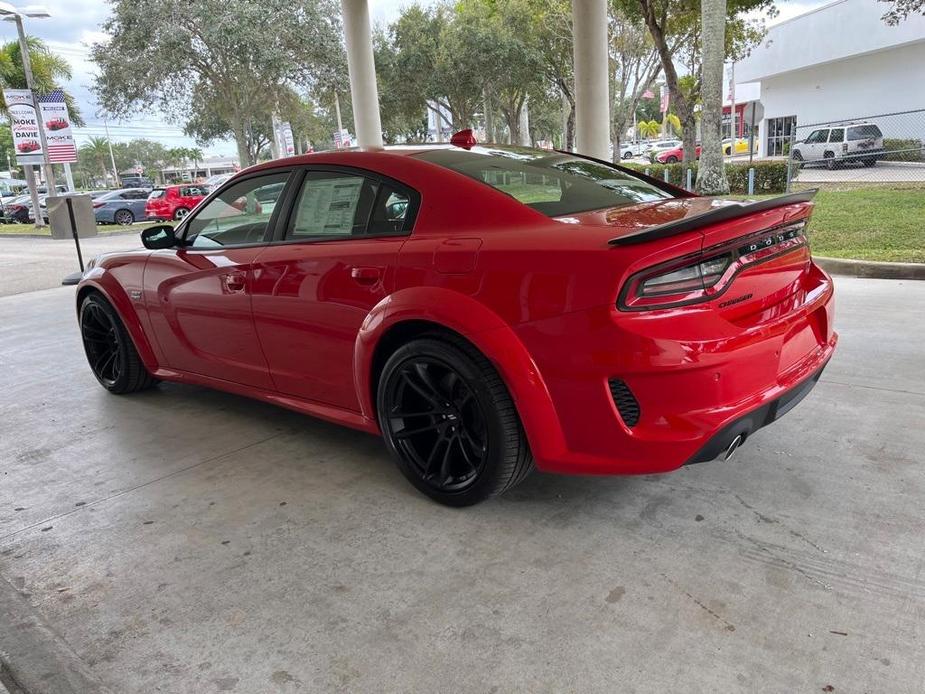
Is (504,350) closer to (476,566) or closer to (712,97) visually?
(476,566)

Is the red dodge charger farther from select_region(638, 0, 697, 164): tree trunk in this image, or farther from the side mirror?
select_region(638, 0, 697, 164): tree trunk

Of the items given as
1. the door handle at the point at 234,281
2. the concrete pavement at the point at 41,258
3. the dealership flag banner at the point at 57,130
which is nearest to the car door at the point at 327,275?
the door handle at the point at 234,281

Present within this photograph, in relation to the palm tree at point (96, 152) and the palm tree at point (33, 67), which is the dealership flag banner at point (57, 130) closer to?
the palm tree at point (33, 67)

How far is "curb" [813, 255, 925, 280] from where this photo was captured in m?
7.13

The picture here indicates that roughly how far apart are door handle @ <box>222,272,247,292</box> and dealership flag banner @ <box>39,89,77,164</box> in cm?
1644

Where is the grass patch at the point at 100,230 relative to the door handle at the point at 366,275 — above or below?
below

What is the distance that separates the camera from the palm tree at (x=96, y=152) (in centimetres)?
10244

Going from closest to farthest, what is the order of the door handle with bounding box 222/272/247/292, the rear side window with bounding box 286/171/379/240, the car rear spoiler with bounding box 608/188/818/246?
1. the car rear spoiler with bounding box 608/188/818/246
2. the rear side window with bounding box 286/171/379/240
3. the door handle with bounding box 222/272/247/292

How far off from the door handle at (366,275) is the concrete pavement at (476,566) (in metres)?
0.95

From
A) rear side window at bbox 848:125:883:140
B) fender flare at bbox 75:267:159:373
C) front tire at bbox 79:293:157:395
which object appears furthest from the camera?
rear side window at bbox 848:125:883:140

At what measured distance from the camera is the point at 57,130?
17984mm

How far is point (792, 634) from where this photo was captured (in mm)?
2105

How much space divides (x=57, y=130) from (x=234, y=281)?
17725mm

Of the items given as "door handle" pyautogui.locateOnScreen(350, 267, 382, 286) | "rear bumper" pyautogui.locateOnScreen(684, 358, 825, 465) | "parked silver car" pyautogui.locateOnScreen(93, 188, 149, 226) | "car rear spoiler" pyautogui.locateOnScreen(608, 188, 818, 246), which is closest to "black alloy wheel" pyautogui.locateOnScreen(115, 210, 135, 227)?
"parked silver car" pyautogui.locateOnScreen(93, 188, 149, 226)
